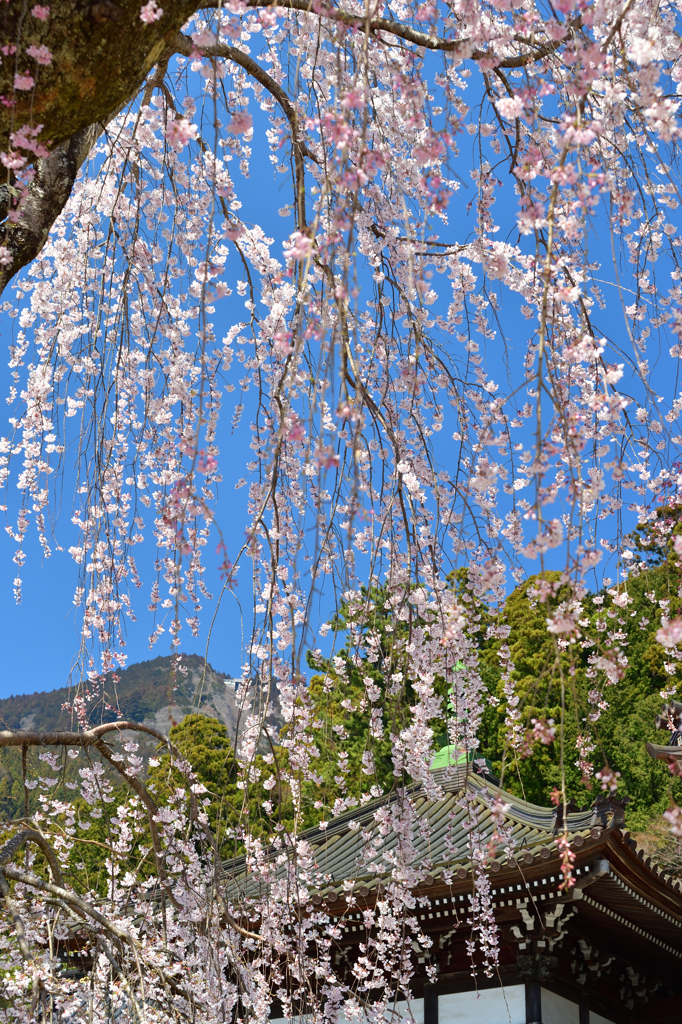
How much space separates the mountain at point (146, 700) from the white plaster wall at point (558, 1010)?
9.67 ft

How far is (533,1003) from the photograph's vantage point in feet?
19.2

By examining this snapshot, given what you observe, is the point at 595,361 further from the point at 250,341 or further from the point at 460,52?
the point at 250,341

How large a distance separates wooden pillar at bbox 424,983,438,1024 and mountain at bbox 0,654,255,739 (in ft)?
7.84

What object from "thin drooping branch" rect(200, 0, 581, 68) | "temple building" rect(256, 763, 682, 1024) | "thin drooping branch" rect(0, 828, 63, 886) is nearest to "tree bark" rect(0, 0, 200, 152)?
"thin drooping branch" rect(200, 0, 581, 68)

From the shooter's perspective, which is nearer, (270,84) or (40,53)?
(40,53)

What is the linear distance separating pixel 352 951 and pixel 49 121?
6252mm

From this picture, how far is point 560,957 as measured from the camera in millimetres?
6180

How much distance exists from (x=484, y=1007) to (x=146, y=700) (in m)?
41.1

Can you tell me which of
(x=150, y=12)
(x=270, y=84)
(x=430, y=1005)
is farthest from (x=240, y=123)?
(x=430, y=1005)

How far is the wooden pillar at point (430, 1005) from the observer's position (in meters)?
6.11

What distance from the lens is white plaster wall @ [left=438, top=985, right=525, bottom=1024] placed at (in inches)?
233

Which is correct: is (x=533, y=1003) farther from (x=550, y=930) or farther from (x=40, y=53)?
(x=40, y=53)

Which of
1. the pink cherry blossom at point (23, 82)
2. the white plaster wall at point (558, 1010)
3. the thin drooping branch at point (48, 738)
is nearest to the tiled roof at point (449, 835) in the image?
the white plaster wall at point (558, 1010)

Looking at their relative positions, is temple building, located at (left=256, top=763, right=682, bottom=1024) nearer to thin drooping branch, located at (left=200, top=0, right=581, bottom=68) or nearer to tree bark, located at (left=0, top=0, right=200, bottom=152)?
thin drooping branch, located at (left=200, top=0, right=581, bottom=68)
